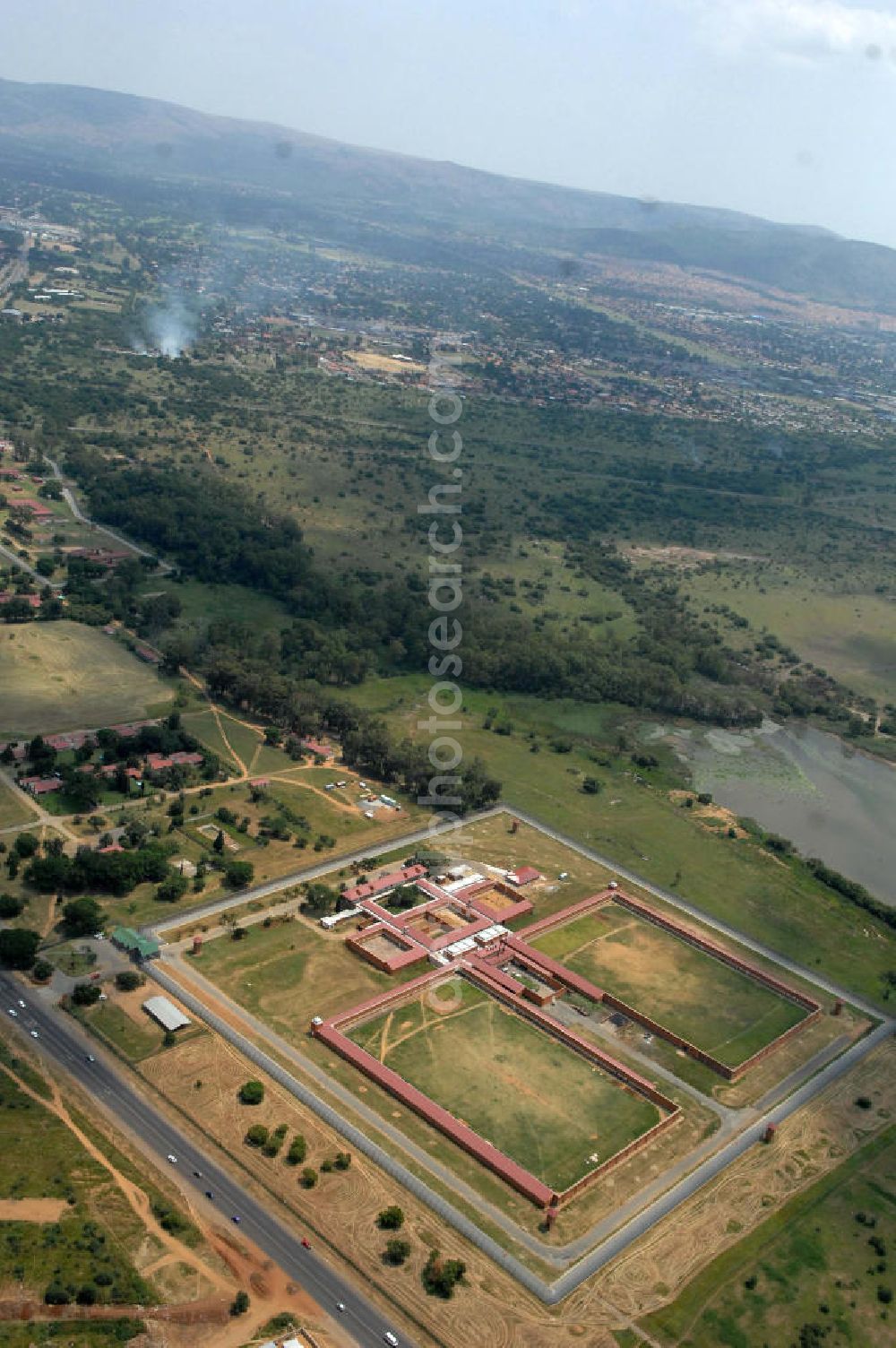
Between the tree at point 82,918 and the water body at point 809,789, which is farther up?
the tree at point 82,918

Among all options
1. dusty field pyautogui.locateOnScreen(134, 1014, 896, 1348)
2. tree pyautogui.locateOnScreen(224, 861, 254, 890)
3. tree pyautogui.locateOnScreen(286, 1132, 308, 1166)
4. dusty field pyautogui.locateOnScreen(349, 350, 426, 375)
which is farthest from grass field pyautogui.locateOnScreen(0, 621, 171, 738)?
dusty field pyautogui.locateOnScreen(349, 350, 426, 375)

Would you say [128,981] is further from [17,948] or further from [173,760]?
[173,760]

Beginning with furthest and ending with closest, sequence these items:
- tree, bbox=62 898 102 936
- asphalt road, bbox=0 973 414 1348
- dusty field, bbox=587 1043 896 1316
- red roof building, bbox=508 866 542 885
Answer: red roof building, bbox=508 866 542 885 < tree, bbox=62 898 102 936 < dusty field, bbox=587 1043 896 1316 < asphalt road, bbox=0 973 414 1348

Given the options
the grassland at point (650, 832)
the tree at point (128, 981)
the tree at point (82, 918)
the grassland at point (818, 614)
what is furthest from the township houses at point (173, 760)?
the grassland at point (818, 614)

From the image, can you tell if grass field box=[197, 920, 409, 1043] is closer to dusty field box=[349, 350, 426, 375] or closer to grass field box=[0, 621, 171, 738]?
grass field box=[0, 621, 171, 738]

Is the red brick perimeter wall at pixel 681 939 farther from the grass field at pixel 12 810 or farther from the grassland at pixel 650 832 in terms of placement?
the grass field at pixel 12 810

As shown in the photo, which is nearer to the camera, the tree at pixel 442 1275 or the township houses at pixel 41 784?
the tree at pixel 442 1275
